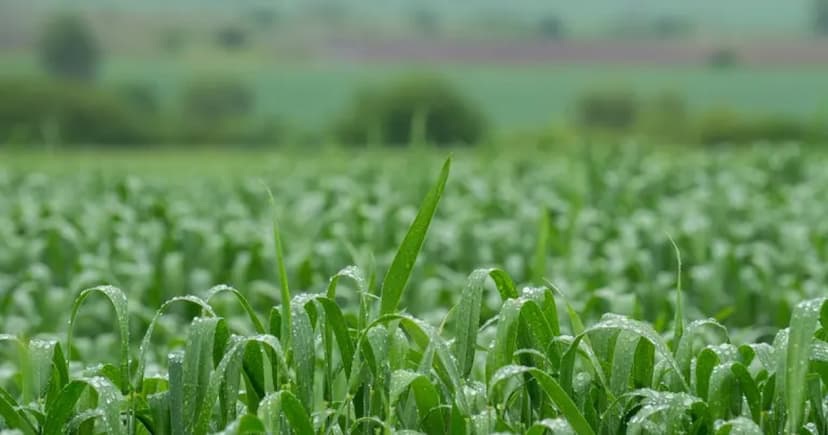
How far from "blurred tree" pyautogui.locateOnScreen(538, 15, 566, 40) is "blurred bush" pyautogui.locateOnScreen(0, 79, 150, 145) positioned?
1397 centimetres

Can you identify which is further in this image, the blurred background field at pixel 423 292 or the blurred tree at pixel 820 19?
the blurred tree at pixel 820 19

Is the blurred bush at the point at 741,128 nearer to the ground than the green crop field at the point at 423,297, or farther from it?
nearer to the ground

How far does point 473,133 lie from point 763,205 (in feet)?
65.4

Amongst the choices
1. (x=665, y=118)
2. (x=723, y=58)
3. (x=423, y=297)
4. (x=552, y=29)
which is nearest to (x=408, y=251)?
(x=423, y=297)

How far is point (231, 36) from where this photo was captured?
1983 inches

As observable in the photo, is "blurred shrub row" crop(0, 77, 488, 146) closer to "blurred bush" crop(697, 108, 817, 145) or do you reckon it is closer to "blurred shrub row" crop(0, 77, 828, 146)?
"blurred shrub row" crop(0, 77, 828, 146)

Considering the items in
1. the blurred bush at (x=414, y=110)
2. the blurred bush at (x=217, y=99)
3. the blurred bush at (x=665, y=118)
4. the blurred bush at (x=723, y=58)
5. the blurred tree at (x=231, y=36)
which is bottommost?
the blurred bush at (x=217, y=99)

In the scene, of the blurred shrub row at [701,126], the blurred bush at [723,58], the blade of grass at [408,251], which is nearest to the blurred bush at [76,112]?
the blurred shrub row at [701,126]

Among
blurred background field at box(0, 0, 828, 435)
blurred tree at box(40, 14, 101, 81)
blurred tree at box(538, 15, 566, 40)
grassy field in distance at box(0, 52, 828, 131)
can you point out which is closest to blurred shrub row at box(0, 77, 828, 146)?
grassy field in distance at box(0, 52, 828, 131)

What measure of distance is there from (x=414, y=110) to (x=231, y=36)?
24.7 m

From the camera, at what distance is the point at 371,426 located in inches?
104

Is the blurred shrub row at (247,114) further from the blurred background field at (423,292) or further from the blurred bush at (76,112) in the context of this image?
the blurred background field at (423,292)

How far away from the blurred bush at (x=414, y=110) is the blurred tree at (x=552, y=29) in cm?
1133

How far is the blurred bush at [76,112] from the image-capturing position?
37406 millimetres
